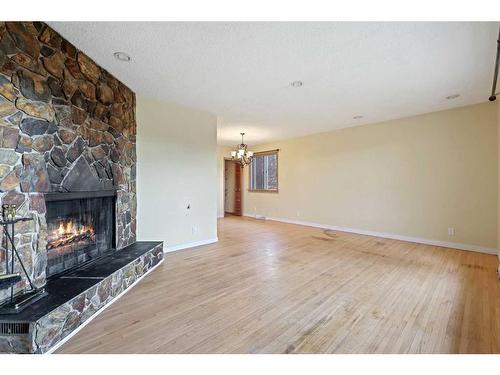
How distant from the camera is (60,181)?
87.0 inches

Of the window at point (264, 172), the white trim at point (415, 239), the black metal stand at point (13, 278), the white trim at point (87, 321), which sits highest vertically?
the window at point (264, 172)

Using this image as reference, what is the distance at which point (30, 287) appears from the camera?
1.87m

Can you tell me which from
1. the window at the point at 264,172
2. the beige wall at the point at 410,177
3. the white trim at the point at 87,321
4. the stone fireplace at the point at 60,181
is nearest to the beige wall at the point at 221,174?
the window at the point at 264,172

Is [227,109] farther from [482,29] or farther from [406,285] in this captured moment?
[406,285]

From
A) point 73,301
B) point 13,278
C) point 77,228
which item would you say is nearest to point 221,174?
point 77,228

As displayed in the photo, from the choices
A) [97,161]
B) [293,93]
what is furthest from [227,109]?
[97,161]

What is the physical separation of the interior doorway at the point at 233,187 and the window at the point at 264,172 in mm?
616

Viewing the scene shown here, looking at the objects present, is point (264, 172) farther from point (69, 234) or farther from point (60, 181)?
point (60, 181)

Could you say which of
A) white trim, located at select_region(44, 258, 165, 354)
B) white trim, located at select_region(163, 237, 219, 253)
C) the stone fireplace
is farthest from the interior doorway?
white trim, located at select_region(44, 258, 165, 354)

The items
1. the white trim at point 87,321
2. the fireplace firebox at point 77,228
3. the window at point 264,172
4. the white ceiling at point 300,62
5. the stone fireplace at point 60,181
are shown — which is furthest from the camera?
the window at point 264,172

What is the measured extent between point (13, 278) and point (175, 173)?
101 inches

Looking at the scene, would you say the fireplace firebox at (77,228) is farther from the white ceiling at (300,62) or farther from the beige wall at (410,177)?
the beige wall at (410,177)

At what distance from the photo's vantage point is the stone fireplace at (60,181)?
5.65 feet

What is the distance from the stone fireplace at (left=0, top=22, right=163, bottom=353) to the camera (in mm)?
1723
